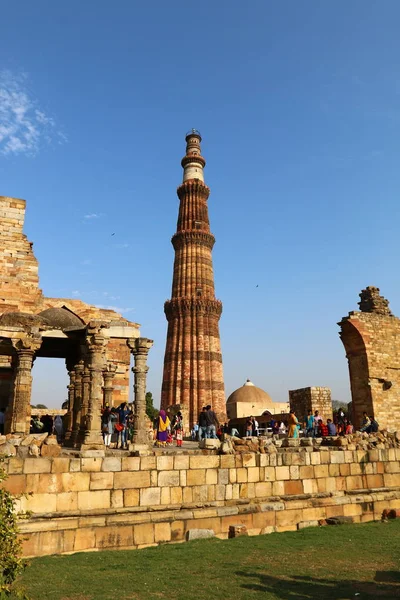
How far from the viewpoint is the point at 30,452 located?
6.95 meters

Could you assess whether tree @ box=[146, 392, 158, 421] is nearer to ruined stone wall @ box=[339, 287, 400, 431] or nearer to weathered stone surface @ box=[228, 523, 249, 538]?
ruined stone wall @ box=[339, 287, 400, 431]

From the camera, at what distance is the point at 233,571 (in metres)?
5.68

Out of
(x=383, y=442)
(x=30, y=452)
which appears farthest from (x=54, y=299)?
(x=383, y=442)

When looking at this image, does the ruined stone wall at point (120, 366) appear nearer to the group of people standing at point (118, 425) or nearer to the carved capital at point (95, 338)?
the group of people standing at point (118, 425)

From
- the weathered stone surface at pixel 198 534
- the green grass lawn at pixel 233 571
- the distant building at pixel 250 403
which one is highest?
the distant building at pixel 250 403

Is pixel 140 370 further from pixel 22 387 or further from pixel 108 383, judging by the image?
pixel 108 383

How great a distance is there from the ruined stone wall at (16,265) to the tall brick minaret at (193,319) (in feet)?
56.1

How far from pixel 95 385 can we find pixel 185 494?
2.68 metres

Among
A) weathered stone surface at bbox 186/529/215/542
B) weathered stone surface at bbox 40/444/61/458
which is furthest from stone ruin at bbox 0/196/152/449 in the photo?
weathered stone surface at bbox 186/529/215/542

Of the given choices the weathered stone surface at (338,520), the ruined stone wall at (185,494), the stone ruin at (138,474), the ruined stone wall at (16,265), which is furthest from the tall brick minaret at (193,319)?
the weathered stone surface at (338,520)

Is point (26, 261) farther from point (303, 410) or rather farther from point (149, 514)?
point (303, 410)

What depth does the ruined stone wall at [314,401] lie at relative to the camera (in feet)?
56.4

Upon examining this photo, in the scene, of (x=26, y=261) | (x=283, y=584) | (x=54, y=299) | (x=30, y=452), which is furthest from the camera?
(x=54, y=299)

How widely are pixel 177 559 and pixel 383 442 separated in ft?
21.3
